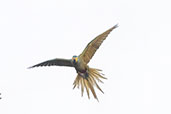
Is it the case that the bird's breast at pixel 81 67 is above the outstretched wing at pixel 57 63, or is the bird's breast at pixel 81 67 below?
below

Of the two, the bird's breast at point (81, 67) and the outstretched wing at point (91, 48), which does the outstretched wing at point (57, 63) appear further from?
the outstretched wing at point (91, 48)

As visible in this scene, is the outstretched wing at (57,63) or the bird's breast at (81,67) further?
the outstretched wing at (57,63)

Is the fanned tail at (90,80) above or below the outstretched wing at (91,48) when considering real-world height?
below

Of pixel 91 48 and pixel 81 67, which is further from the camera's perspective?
pixel 91 48

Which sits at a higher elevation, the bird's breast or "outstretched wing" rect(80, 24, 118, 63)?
"outstretched wing" rect(80, 24, 118, 63)

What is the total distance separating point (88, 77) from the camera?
11.9 metres

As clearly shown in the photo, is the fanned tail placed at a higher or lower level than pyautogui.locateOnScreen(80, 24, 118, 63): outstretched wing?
lower

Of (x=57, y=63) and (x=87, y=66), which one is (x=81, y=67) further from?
(x=57, y=63)

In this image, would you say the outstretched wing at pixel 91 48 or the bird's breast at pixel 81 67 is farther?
the outstretched wing at pixel 91 48

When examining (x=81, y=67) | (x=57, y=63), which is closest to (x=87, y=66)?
(x=81, y=67)

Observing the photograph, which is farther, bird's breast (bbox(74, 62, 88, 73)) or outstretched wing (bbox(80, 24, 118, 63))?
outstretched wing (bbox(80, 24, 118, 63))

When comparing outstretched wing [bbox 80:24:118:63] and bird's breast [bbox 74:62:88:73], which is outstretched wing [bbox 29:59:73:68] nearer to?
bird's breast [bbox 74:62:88:73]

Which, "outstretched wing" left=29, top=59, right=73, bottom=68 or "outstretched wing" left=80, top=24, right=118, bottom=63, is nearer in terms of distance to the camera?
"outstretched wing" left=80, top=24, right=118, bottom=63

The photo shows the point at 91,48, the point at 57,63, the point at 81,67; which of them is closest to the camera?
the point at 81,67
